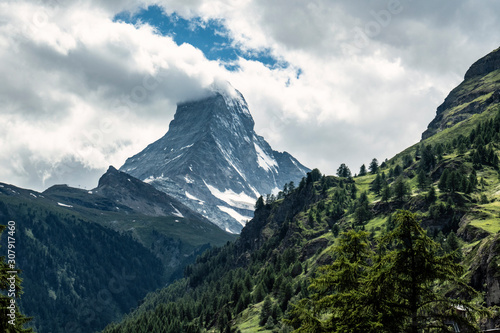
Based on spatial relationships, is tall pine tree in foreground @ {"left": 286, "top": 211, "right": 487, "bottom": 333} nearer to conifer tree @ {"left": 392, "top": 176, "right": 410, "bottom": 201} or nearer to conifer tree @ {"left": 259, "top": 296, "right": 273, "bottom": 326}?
conifer tree @ {"left": 259, "top": 296, "right": 273, "bottom": 326}

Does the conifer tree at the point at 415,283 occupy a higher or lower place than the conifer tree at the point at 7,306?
higher

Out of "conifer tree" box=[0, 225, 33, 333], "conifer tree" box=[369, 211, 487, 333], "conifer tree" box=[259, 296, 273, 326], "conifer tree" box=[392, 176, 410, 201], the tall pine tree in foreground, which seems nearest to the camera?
the tall pine tree in foreground

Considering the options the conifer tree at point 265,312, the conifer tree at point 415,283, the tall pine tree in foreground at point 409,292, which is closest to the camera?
the tall pine tree in foreground at point 409,292

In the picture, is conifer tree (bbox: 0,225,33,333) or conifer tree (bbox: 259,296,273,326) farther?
conifer tree (bbox: 259,296,273,326)

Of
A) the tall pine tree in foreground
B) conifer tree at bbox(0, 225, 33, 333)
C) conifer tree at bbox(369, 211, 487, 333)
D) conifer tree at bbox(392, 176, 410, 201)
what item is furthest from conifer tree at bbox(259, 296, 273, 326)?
conifer tree at bbox(369, 211, 487, 333)

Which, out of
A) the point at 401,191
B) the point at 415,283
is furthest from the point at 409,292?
the point at 401,191

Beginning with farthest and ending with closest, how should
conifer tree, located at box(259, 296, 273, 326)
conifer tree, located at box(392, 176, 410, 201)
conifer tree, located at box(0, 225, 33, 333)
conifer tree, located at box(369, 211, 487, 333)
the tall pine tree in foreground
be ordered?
conifer tree, located at box(392, 176, 410, 201) → conifer tree, located at box(259, 296, 273, 326) → conifer tree, located at box(0, 225, 33, 333) → conifer tree, located at box(369, 211, 487, 333) → the tall pine tree in foreground

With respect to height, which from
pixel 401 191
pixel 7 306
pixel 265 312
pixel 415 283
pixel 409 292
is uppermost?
pixel 401 191

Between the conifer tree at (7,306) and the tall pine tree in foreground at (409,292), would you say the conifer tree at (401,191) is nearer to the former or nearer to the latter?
the tall pine tree in foreground at (409,292)

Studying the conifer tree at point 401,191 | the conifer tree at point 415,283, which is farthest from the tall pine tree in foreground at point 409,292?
the conifer tree at point 401,191

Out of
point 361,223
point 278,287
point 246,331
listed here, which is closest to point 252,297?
point 278,287

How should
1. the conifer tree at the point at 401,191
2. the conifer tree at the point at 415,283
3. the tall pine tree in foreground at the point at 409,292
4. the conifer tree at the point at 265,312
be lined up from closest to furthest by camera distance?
Answer: the tall pine tree in foreground at the point at 409,292 < the conifer tree at the point at 415,283 < the conifer tree at the point at 265,312 < the conifer tree at the point at 401,191

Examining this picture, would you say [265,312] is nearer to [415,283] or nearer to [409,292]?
[409,292]

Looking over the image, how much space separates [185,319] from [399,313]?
593ft
